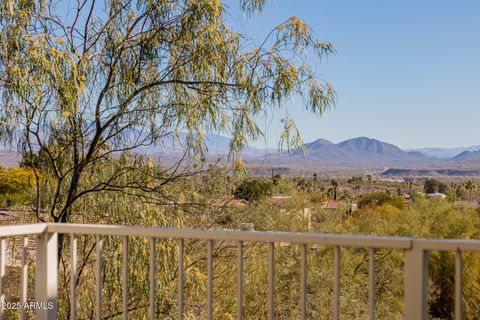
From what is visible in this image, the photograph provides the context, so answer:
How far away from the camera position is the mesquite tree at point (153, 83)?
4.71 metres

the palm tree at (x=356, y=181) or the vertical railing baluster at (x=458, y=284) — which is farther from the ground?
the vertical railing baluster at (x=458, y=284)

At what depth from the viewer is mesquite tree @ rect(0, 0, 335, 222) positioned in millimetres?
4707

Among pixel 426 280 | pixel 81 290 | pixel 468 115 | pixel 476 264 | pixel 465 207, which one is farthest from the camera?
pixel 468 115

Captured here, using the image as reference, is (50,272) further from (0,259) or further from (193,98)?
(193,98)

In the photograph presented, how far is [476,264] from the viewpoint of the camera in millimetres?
11133

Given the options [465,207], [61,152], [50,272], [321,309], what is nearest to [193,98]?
[61,152]

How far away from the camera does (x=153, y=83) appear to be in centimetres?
488

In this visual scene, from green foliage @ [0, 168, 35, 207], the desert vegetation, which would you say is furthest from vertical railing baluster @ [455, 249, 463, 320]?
green foliage @ [0, 168, 35, 207]

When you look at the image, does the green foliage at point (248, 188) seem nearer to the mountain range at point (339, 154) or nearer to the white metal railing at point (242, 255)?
the mountain range at point (339, 154)

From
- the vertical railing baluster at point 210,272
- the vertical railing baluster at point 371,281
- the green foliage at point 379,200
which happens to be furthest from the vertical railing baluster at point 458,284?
the green foliage at point 379,200

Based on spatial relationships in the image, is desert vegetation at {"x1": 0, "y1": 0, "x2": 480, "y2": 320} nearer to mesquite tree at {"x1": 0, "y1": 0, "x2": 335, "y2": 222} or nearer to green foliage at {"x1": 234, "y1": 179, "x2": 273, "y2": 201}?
mesquite tree at {"x1": 0, "y1": 0, "x2": 335, "y2": 222}

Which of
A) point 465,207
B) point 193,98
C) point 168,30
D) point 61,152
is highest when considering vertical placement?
point 168,30

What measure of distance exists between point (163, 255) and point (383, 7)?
1170 inches

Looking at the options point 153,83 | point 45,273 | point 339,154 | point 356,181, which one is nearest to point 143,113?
point 153,83
